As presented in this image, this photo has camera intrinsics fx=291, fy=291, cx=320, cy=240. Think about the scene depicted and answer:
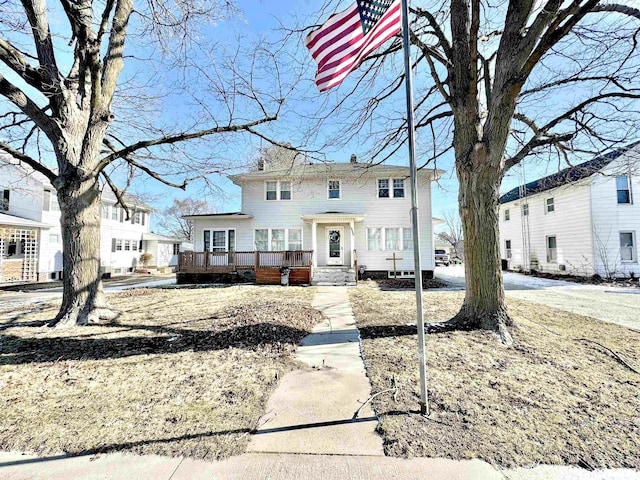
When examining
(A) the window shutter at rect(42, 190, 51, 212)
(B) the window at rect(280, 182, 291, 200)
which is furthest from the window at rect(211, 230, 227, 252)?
(A) the window shutter at rect(42, 190, 51, 212)

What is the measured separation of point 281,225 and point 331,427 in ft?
45.5

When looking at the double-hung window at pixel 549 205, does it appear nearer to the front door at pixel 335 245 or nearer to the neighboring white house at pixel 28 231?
the front door at pixel 335 245

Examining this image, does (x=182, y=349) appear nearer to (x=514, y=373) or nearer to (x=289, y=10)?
(x=514, y=373)

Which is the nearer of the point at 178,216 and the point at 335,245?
the point at 335,245

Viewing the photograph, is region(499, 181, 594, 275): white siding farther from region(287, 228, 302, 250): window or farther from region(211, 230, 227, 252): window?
region(211, 230, 227, 252): window

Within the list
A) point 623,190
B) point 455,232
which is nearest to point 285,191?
point 623,190

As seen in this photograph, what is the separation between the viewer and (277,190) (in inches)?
633

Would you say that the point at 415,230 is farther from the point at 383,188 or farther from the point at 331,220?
the point at 383,188

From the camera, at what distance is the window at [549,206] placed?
1762 centimetres

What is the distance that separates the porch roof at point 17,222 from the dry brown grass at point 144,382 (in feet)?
42.2

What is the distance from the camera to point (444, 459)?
2.06 meters

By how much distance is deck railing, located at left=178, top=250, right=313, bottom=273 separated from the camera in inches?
562

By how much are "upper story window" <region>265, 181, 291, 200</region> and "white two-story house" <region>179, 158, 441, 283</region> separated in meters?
0.05

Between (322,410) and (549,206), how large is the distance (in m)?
21.1
